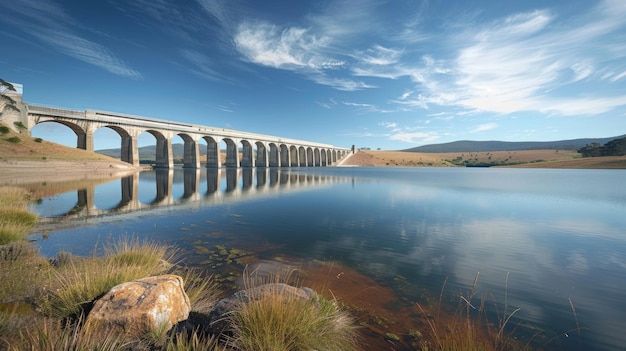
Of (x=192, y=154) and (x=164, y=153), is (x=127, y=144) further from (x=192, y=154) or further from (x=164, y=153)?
(x=192, y=154)

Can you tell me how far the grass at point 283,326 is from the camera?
3.41 meters

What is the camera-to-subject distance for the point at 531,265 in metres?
8.47

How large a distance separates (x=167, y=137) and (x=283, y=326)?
66082mm

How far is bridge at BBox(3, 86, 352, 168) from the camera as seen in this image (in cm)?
4412

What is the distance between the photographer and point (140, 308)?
3732 millimetres

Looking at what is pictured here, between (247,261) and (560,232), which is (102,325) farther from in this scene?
(560,232)

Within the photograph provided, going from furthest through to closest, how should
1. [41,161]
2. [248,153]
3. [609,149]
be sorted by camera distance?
[609,149], [248,153], [41,161]

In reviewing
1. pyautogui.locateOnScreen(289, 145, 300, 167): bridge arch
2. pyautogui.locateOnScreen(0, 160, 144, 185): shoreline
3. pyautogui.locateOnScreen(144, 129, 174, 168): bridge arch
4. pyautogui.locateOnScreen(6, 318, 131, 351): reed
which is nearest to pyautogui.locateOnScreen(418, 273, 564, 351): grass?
pyautogui.locateOnScreen(6, 318, 131, 351): reed

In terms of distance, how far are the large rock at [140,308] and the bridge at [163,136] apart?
56.3 m

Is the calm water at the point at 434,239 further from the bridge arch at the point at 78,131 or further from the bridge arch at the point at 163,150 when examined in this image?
the bridge arch at the point at 163,150

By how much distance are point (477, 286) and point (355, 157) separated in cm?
15397

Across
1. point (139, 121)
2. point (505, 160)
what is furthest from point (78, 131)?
point (505, 160)

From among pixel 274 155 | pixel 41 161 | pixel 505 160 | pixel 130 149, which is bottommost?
pixel 41 161

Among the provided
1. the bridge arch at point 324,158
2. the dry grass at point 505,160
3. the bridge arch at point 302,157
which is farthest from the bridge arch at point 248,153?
the dry grass at point 505,160
